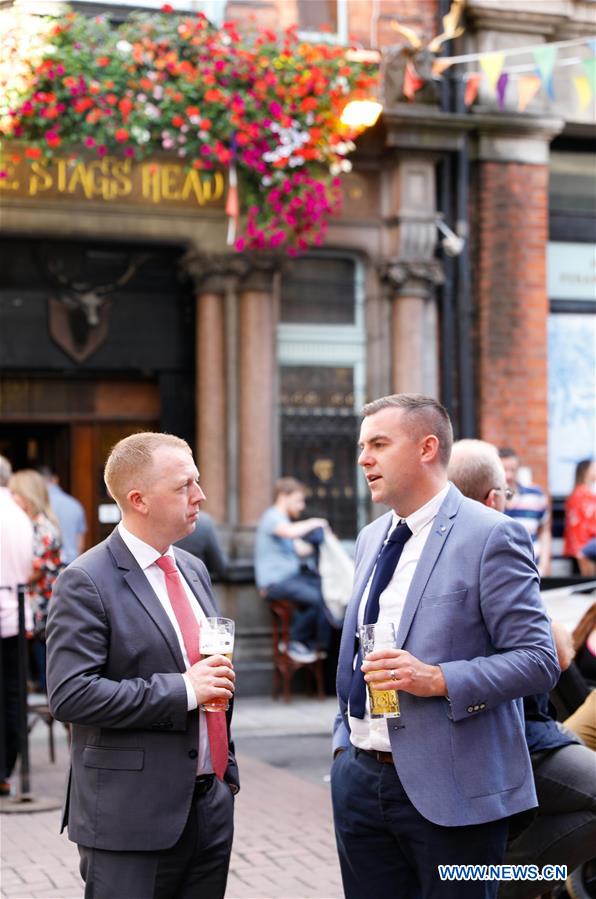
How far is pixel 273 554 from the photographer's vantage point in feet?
35.7

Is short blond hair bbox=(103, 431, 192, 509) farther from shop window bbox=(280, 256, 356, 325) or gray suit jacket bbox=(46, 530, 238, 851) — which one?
shop window bbox=(280, 256, 356, 325)

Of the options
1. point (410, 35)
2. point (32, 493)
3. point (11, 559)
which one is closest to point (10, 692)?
point (11, 559)

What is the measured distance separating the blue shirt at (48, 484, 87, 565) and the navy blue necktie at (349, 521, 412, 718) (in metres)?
7.50

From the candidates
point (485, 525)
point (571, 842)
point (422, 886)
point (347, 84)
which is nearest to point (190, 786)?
point (422, 886)

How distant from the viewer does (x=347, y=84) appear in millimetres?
11188

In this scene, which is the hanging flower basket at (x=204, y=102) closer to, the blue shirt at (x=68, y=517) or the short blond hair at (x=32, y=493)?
the blue shirt at (x=68, y=517)

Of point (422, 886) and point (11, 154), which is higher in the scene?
point (11, 154)

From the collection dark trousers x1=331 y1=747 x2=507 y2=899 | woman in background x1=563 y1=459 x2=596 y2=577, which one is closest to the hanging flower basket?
woman in background x1=563 y1=459 x2=596 y2=577

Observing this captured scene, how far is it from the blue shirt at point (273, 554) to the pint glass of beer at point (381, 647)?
24.3ft

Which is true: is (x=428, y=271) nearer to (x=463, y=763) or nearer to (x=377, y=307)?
(x=377, y=307)

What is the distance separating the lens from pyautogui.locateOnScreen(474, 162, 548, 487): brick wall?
39.8ft

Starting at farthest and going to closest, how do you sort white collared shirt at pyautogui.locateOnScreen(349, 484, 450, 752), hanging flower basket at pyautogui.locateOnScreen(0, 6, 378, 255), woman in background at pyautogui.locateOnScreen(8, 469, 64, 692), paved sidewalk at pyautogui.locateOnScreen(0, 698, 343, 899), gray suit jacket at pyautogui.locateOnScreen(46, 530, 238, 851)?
hanging flower basket at pyautogui.locateOnScreen(0, 6, 378, 255)
woman in background at pyautogui.locateOnScreen(8, 469, 64, 692)
paved sidewalk at pyautogui.locateOnScreen(0, 698, 343, 899)
white collared shirt at pyautogui.locateOnScreen(349, 484, 450, 752)
gray suit jacket at pyautogui.locateOnScreen(46, 530, 238, 851)

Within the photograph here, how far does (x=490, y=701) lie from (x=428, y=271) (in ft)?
29.3

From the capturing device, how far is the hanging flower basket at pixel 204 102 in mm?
10305
